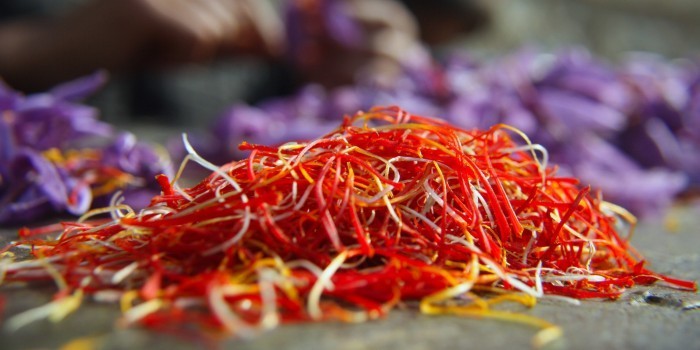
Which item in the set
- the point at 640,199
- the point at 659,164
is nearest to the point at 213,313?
the point at 640,199

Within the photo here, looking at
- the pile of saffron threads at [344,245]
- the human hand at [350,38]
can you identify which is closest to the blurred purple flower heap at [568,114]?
the human hand at [350,38]

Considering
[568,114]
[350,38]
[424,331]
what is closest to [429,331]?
[424,331]

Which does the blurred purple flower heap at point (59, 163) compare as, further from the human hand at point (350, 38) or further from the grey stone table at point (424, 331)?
the human hand at point (350, 38)

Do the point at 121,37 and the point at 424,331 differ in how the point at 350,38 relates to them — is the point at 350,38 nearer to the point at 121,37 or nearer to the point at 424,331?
the point at 121,37

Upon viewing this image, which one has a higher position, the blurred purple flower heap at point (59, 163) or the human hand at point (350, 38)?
the human hand at point (350, 38)

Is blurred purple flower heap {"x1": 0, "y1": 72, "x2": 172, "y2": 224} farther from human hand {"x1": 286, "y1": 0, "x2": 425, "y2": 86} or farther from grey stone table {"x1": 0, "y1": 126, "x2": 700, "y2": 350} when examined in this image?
human hand {"x1": 286, "y1": 0, "x2": 425, "y2": 86}

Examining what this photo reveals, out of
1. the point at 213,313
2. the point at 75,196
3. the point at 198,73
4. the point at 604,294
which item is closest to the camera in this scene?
the point at 213,313

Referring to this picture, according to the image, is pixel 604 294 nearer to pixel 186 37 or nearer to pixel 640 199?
pixel 640 199
